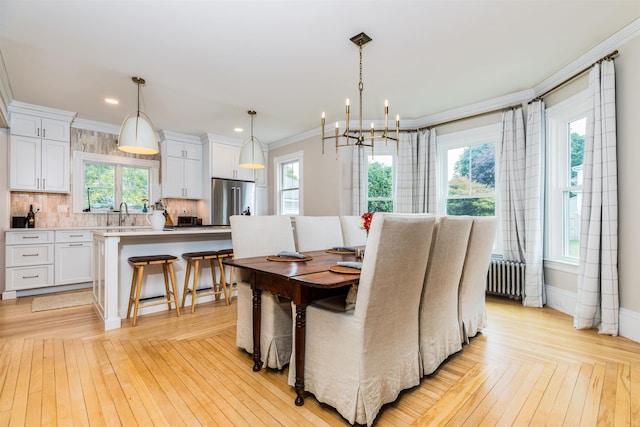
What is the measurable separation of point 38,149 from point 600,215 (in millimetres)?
6654

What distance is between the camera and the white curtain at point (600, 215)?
2.73 metres

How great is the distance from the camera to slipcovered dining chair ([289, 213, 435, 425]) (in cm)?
155

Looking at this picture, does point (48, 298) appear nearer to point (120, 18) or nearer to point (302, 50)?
point (120, 18)

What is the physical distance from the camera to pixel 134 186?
18.1 feet

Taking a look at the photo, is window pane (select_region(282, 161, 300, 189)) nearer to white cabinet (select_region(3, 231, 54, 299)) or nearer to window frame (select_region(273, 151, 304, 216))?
window frame (select_region(273, 151, 304, 216))

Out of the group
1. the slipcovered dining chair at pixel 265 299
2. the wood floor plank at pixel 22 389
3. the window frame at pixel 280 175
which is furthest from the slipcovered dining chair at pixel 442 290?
the window frame at pixel 280 175

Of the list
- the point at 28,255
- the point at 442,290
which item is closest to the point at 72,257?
the point at 28,255

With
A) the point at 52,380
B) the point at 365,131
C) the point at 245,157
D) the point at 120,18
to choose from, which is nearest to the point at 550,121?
the point at 365,131

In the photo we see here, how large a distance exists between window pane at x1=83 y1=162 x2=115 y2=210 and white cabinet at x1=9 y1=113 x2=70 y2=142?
0.61 metres

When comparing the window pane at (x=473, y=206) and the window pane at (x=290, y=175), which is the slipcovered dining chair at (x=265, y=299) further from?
the window pane at (x=290, y=175)

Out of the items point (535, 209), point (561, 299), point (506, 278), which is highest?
point (535, 209)

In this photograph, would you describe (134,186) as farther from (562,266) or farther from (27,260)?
(562,266)

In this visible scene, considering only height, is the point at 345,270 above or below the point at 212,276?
above

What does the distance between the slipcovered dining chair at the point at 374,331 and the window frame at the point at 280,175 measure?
13.6 ft
